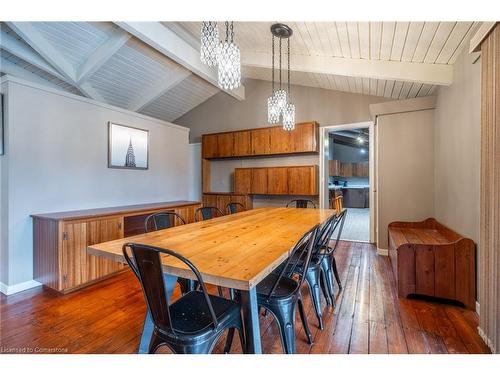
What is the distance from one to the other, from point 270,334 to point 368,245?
3186mm

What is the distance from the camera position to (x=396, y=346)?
1.69 meters

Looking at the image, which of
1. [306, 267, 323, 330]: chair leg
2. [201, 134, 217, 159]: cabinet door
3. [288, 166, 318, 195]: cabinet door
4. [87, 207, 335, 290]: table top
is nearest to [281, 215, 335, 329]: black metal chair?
[306, 267, 323, 330]: chair leg

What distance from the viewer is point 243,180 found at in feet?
17.2

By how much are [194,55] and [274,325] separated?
389 centimetres

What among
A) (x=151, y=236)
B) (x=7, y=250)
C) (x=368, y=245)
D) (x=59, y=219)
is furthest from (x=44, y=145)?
(x=368, y=245)

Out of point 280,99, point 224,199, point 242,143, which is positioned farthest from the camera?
point 224,199

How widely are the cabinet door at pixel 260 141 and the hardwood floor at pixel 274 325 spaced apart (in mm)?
2951

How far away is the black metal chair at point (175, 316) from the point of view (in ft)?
3.53

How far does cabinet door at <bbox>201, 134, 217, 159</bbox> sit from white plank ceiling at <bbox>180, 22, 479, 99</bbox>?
207 cm

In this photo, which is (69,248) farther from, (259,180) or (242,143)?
(242,143)

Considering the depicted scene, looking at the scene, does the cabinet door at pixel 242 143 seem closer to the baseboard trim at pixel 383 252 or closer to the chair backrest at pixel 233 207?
the chair backrest at pixel 233 207

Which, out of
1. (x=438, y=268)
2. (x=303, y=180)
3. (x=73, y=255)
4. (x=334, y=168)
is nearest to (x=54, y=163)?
(x=73, y=255)

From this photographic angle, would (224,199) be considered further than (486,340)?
Yes

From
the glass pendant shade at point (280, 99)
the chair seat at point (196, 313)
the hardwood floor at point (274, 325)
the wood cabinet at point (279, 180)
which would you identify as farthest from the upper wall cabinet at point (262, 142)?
the chair seat at point (196, 313)
